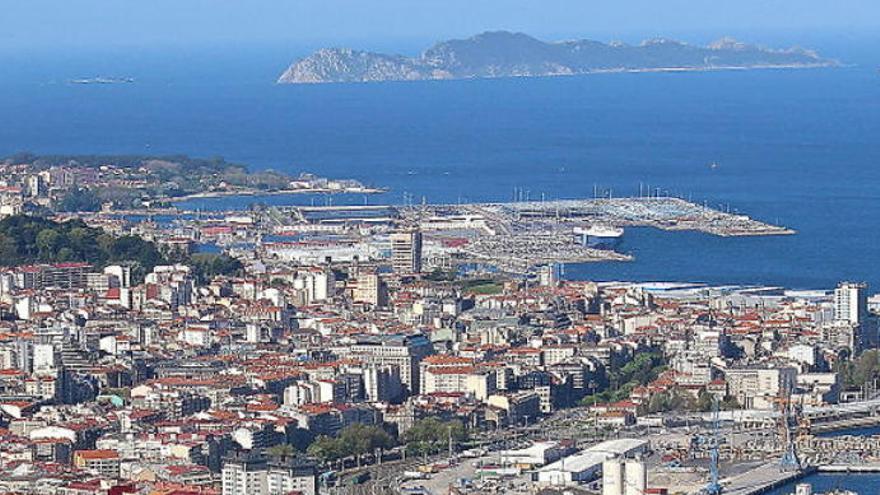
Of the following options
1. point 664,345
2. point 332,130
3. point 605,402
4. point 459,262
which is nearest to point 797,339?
point 664,345

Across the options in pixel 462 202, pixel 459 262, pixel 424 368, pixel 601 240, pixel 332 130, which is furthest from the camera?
pixel 332 130

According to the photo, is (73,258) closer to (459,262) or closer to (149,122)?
(459,262)

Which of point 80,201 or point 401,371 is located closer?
point 401,371

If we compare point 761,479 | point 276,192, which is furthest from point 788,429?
point 276,192

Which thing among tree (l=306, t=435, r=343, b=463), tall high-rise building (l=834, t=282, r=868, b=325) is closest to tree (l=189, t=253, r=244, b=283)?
tall high-rise building (l=834, t=282, r=868, b=325)

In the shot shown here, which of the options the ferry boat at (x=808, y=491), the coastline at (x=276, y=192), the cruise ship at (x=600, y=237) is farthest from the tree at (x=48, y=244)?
the ferry boat at (x=808, y=491)

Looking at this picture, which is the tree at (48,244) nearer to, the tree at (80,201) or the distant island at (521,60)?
the tree at (80,201)

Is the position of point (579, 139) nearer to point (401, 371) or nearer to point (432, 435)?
point (401, 371)
